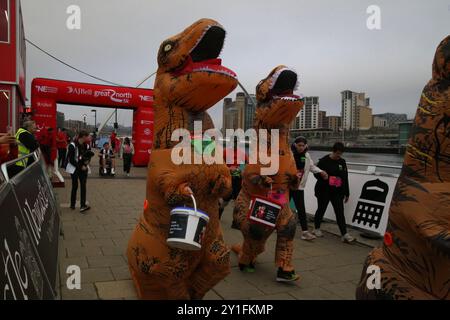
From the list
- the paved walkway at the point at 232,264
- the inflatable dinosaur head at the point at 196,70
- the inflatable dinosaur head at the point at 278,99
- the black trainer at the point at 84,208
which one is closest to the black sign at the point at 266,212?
the paved walkway at the point at 232,264

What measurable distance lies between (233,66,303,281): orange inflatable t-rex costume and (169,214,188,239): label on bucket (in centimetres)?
200

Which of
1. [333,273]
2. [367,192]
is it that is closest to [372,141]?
[367,192]

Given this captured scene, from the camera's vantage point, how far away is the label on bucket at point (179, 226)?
2.29m

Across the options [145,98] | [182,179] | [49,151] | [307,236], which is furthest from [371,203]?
[145,98]

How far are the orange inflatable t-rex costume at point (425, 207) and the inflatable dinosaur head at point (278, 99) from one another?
2.02m

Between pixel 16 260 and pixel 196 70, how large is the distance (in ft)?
5.34

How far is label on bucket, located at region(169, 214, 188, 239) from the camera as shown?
2.29m

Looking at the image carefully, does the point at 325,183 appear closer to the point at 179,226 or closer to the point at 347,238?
the point at 347,238

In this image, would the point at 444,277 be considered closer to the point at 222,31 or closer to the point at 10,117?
the point at 222,31

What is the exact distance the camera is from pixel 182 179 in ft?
8.62

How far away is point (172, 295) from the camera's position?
270cm

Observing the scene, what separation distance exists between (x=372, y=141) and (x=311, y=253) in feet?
11.1

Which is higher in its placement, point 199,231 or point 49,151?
point 49,151

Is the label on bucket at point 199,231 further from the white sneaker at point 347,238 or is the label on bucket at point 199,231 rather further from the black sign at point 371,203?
the black sign at point 371,203
